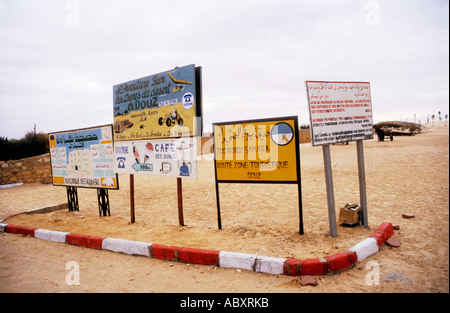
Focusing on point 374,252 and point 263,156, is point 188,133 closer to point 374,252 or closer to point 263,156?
point 263,156

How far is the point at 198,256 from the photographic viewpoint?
145 inches

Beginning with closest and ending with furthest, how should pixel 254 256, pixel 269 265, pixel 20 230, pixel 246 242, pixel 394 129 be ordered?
pixel 269 265, pixel 254 256, pixel 246 242, pixel 20 230, pixel 394 129

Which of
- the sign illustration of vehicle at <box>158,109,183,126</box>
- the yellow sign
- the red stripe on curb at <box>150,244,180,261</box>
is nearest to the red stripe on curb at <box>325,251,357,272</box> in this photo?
the yellow sign

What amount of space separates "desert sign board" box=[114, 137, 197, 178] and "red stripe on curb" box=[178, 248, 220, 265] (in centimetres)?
166

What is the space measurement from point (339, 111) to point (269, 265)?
2.66 meters

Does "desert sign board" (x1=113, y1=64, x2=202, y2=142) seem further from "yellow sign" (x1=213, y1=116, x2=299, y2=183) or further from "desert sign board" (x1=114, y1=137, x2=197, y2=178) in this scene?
"yellow sign" (x1=213, y1=116, x2=299, y2=183)

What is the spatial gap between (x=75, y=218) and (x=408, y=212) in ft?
25.7

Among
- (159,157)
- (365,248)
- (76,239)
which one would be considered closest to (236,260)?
(365,248)

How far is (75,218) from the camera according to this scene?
22.0 feet

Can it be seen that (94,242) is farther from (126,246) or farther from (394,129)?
(394,129)

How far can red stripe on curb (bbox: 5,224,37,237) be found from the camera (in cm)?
552

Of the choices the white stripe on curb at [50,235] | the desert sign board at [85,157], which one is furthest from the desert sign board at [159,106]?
the white stripe on curb at [50,235]
